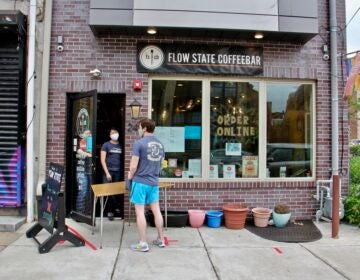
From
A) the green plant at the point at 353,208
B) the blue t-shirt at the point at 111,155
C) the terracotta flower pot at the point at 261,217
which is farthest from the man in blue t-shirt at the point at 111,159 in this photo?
the green plant at the point at 353,208

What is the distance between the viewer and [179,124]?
7.47 m

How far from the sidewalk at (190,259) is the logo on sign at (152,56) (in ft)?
9.61

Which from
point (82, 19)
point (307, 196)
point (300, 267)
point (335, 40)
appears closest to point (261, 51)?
point (335, 40)

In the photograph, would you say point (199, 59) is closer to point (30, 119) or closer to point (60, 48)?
point (60, 48)

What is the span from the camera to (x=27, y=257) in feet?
17.0

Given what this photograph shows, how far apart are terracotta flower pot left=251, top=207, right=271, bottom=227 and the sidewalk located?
0.60 m

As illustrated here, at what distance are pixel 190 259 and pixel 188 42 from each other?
3900mm

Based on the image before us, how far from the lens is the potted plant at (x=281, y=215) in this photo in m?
7.02

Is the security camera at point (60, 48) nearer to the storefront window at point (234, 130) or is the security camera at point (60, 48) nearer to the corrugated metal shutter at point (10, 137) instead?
the corrugated metal shutter at point (10, 137)

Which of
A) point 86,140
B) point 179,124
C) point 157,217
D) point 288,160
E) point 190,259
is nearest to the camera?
point 190,259

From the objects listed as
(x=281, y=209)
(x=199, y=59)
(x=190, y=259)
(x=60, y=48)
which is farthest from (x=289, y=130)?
(x=60, y=48)

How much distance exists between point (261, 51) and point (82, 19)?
130 inches

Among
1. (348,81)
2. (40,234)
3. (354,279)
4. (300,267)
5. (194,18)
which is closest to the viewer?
(354,279)

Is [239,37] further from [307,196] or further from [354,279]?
Result: [354,279]
